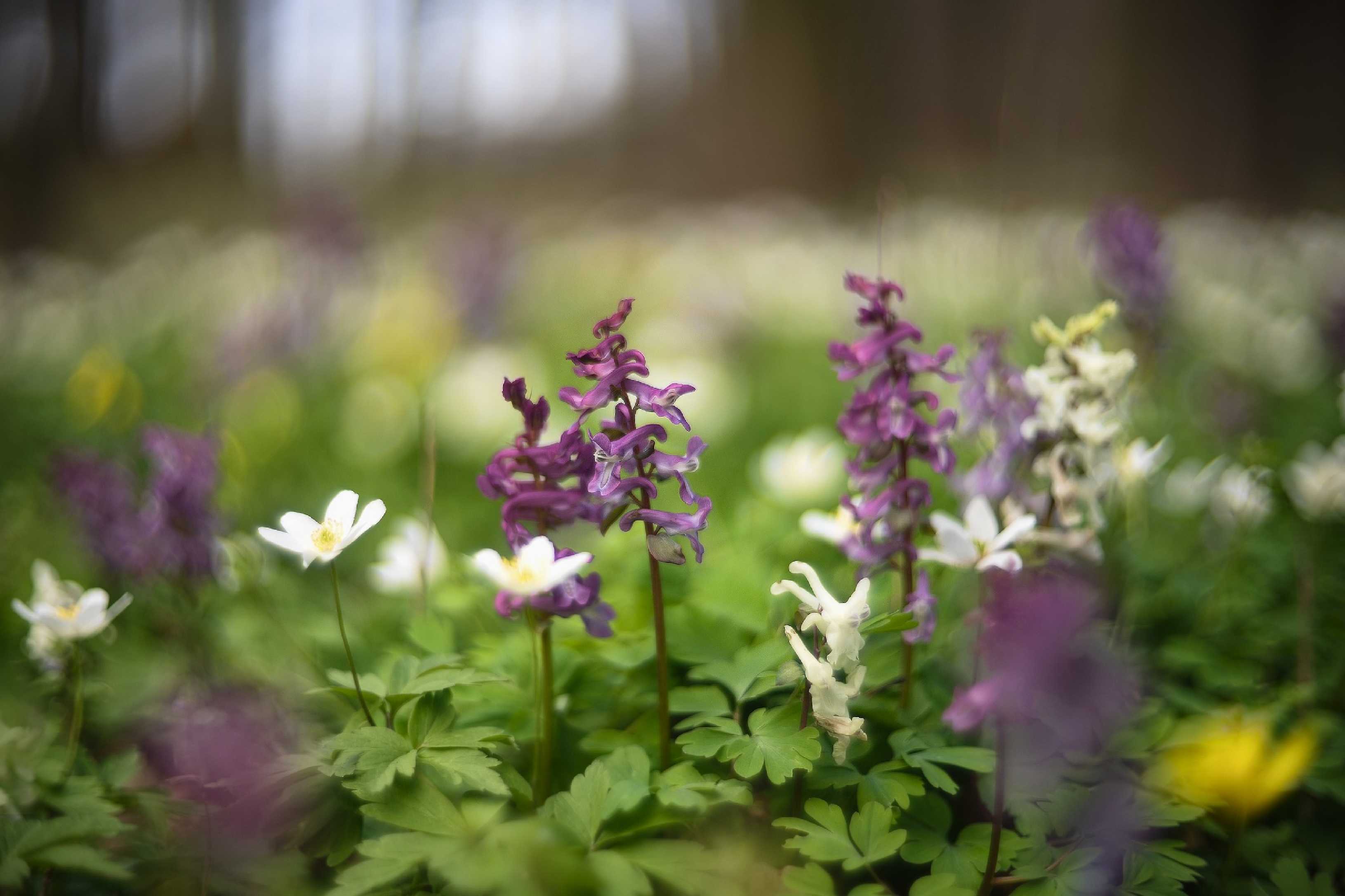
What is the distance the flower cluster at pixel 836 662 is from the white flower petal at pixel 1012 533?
0.88 ft

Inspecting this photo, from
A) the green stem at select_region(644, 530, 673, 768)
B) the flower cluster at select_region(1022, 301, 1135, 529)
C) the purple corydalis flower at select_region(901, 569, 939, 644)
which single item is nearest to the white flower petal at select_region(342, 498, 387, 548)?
the green stem at select_region(644, 530, 673, 768)

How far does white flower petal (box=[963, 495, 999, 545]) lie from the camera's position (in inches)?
50.9

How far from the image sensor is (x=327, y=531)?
4.11ft

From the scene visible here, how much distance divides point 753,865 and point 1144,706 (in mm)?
876

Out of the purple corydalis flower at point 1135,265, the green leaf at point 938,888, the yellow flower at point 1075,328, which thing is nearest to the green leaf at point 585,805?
the green leaf at point 938,888

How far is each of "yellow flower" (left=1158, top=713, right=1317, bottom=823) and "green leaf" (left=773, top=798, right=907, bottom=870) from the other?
568 mm

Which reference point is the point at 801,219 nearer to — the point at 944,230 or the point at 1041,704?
the point at 944,230

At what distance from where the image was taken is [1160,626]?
79.0 inches

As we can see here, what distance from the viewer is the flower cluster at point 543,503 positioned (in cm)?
112

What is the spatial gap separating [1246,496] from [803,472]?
106cm

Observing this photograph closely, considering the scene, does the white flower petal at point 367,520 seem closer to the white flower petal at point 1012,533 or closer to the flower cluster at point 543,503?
the flower cluster at point 543,503

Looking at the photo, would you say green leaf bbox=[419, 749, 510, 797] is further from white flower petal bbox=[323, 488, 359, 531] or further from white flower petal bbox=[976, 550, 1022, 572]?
white flower petal bbox=[976, 550, 1022, 572]

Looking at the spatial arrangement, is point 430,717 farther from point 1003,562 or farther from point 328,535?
point 1003,562

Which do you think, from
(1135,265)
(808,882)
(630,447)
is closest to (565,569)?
(630,447)
